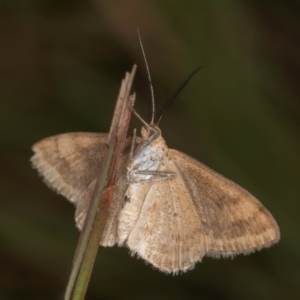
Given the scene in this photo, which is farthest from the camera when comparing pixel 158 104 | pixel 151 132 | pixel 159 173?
pixel 158 104

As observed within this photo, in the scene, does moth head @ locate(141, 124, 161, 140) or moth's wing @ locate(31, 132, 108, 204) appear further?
moth's wing @ locate(31, 132, 108, 204)

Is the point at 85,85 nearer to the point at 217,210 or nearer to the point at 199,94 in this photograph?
the point at 199,94

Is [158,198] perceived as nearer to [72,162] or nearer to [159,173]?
[159,173]

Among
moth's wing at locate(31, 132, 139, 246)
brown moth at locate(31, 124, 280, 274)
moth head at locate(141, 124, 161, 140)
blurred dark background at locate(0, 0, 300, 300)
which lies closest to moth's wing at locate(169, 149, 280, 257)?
brown moth at locate(31, 124, 280, 274)

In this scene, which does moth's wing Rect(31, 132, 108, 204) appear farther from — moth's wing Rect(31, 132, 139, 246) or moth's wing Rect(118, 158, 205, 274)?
moth's wing Rect(118, 158, 205, 274)

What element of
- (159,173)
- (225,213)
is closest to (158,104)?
(159,173)

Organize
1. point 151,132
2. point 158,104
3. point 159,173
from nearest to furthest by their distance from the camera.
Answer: point 151,132 → point 159,173 → point 158,104

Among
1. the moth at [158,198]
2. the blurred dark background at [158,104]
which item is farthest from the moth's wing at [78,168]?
the blurred dark background at [158,104]

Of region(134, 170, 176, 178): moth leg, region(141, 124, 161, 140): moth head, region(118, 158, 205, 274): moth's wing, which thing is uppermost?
region(141, 124, 161, 140): moth head
